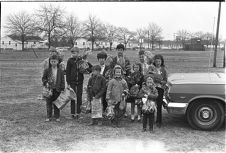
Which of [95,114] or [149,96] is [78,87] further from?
[149,96]

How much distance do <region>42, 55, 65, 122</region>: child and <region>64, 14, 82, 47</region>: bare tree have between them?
17364mm

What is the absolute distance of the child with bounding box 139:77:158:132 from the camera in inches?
216

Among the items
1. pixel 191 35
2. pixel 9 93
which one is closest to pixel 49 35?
pixel 9 93

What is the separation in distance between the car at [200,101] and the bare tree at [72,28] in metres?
18.6

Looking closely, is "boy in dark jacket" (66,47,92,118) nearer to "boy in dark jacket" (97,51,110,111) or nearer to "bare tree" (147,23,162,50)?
"boy in dark jacket" (97,51,110,111)

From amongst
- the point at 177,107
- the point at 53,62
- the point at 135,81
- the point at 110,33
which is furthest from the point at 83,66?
the point at 110,33

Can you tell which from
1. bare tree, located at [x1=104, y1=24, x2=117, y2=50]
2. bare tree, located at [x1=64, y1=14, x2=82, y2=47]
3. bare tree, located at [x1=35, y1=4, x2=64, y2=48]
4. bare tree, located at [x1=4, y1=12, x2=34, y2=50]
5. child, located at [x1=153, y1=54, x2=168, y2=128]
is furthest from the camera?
bare tree, located at [x1=104, y1=24, x2=117, y2=50]

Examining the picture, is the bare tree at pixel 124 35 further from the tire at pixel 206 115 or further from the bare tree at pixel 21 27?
the tire at pixel 206 115

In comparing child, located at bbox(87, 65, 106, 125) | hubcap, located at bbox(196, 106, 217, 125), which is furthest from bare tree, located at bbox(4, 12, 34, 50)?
hubcap, located at bbox(196, 106, 217, 125)

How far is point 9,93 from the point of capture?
32.7 ft

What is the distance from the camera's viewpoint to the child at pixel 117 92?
19.1ft

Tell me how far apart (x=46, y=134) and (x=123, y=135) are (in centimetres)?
139

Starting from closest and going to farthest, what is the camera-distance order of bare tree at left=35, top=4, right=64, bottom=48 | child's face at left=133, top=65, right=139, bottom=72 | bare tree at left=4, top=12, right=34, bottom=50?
child's face at left=133, top=65, right=139, bottom=72
bare tree at left=35, top=4, right=64, bottom=48
bare tree at left=4, top=12, right=34, bottom=50

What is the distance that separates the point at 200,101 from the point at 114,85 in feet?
5.49
